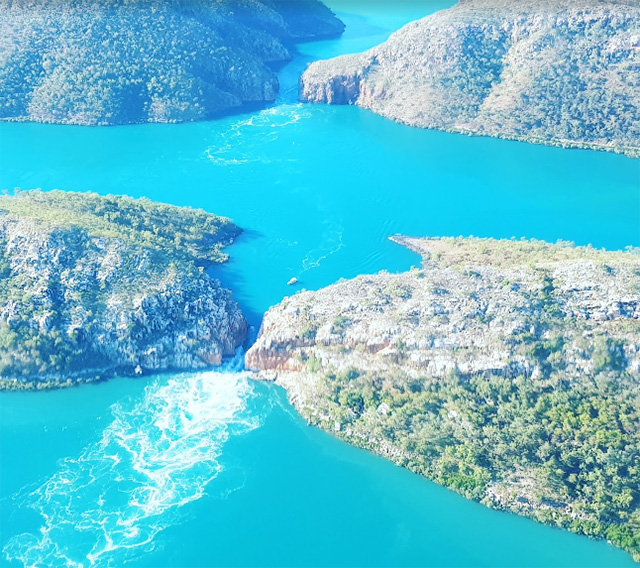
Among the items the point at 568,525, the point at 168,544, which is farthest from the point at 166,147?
the point at 568,525

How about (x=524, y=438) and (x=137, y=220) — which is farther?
(x=137, y=220)

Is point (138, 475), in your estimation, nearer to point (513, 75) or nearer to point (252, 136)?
point (252, 136)

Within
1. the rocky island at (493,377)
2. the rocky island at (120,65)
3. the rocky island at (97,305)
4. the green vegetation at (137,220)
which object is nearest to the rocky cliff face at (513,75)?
the rocky island at (120,65)

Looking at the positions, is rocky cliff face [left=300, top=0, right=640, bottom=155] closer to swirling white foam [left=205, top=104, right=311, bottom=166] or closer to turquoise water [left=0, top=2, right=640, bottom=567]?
swirling white foam [left=205, top=104, right=311, bottom=166]

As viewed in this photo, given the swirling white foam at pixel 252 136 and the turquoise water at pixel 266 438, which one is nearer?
the turquoise water at pixel 266 438

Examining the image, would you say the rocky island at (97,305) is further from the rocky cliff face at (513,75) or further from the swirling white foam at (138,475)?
the rocky cliff face at (513,75)

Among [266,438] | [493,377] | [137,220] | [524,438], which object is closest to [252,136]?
[137,220]
